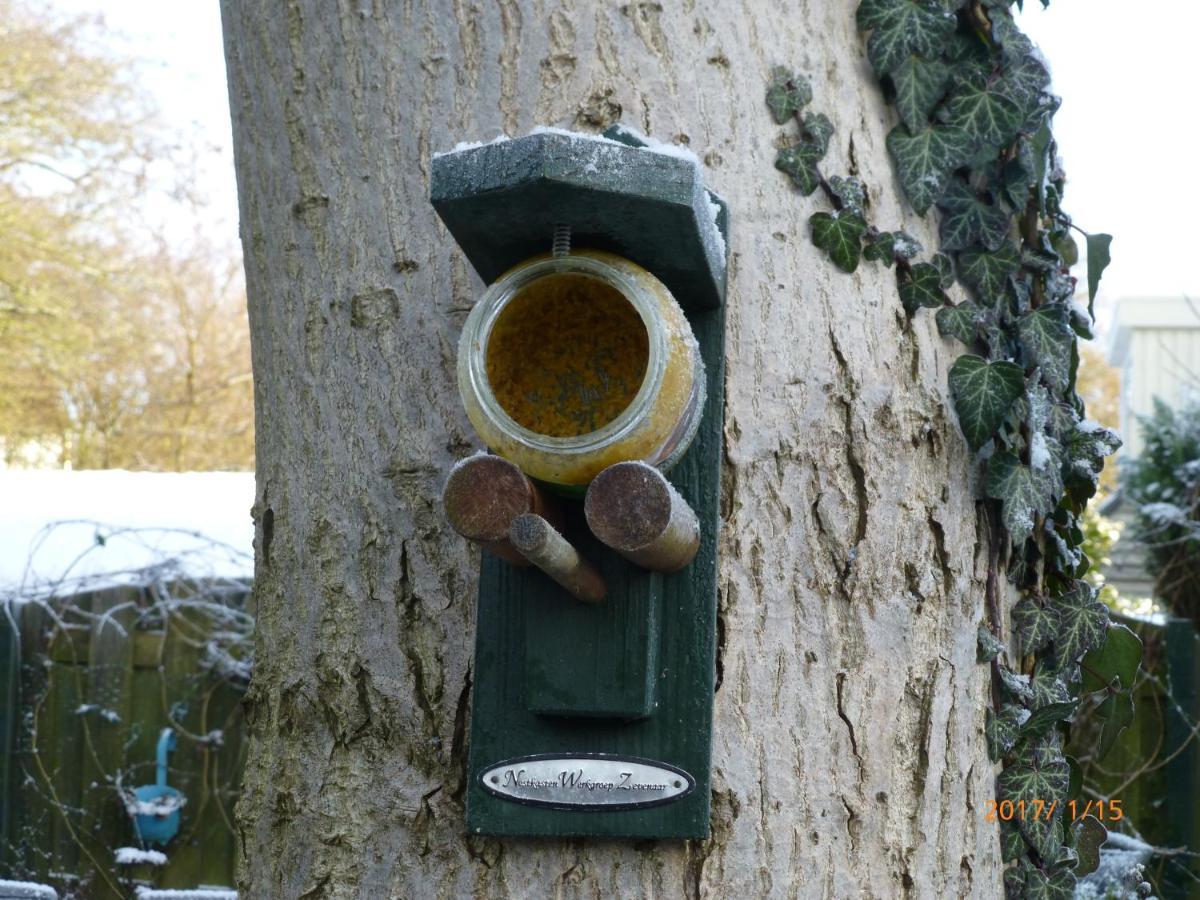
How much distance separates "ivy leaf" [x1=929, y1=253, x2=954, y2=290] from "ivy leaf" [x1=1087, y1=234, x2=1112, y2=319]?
248mm

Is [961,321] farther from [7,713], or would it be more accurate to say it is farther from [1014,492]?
[7,713]

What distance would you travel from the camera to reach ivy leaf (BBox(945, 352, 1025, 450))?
4.24 feet

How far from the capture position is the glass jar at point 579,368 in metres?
1.10

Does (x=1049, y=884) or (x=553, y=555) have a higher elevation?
(x=553, y=555)

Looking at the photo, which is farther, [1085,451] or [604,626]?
[1085,451]

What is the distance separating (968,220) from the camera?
1.38 m

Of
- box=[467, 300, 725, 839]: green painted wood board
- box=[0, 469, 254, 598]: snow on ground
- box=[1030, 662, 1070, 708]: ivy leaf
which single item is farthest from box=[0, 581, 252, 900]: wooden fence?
box=[1030, 662, 1070, 708]: ivy leaf

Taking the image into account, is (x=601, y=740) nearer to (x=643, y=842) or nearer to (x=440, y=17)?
(x=643, y=842)

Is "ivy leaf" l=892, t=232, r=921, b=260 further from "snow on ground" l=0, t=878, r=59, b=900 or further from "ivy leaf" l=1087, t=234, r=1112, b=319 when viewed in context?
"snow on ground" l=0, t=878, r=59, b=900

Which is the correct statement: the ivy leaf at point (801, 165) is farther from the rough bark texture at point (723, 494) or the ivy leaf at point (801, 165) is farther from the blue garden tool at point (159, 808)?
the blue garden tool at point (159, 808)

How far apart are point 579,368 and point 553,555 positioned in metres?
0.26

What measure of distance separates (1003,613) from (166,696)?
3557 mm

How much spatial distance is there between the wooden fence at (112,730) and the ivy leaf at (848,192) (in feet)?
11.2

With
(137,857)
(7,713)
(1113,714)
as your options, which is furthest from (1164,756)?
(7,713)
